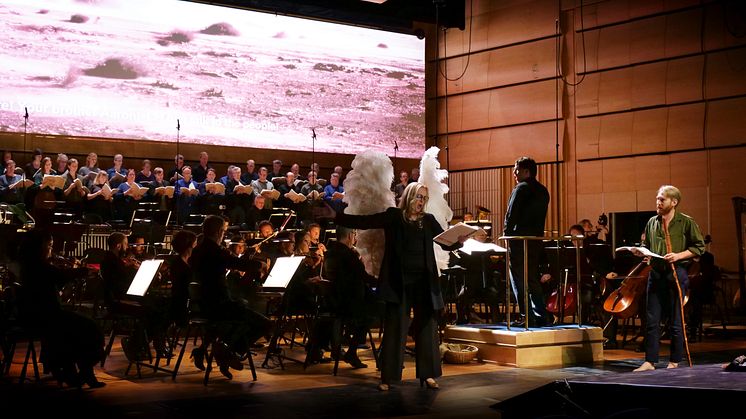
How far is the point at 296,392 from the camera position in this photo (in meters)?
6.12

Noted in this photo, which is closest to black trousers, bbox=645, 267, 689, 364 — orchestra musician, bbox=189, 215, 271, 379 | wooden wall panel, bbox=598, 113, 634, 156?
orchestra musician, bbox=189, 215, 271, 379

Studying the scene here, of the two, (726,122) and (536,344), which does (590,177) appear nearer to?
(726,122)

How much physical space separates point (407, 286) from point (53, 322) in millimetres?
2580

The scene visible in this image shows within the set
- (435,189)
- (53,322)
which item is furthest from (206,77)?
(53,322)

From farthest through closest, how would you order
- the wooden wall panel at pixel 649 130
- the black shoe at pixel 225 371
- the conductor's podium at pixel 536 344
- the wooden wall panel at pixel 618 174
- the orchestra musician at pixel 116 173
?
the wooden wall panel at pixel 618 174 < the wooden wall panel at pixel 649 130 < the orchestra musician at pixel 116 173 < the conductor's podium at pixel 536 344 < the black shoe at pixel 225 371

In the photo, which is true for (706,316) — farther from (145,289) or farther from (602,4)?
(145,289)

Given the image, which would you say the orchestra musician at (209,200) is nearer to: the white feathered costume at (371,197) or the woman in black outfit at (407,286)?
the white feathered costume at (371,197)

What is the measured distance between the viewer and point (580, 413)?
3660 millimetres

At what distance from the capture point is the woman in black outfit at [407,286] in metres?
6.19

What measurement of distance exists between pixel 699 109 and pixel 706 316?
9.98 feet

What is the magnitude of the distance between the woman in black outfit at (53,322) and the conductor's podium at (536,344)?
325 centimetres

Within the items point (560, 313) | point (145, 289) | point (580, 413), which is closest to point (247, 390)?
point (145, 289)

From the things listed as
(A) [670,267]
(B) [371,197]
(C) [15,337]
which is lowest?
(C) [15,337]

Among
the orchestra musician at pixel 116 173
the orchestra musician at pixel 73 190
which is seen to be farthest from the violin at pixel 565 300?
the orchestra musician at pixel 116 173
